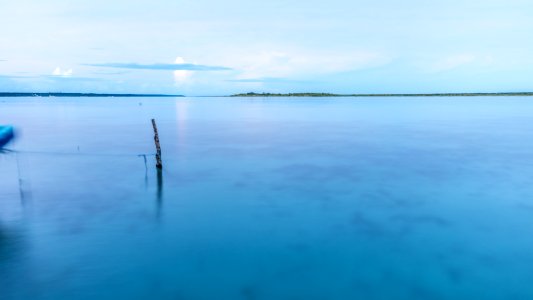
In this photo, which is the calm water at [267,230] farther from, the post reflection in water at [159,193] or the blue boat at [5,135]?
the blue boat at [5,135]

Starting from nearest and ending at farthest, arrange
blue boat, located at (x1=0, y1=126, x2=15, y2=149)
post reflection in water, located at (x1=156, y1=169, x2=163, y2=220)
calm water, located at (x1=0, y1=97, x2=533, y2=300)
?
calm water, located at (x1=0, y1=97, x2=533, y2=300) < post reflection in water, located at (x1=156, y1=169, x2=163, y2=220) < blue boat, located at (x1=0, y1=126, x2=15, y2=149)

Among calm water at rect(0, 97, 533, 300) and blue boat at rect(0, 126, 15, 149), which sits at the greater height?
blue boat at rect(0, 126, 15, 149)

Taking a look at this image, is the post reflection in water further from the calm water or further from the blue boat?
the blue boat

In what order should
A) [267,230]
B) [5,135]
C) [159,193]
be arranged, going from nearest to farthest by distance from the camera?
1. [267,230]
2. [159,193]
3. [5,135]

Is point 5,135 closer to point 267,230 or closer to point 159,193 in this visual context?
point 159,193

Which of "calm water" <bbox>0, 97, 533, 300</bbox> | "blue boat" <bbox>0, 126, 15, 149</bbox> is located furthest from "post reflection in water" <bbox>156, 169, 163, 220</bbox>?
"blue boat" <bbox>0, 126, 15, 149</bbox>

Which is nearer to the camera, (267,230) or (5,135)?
(267,230)

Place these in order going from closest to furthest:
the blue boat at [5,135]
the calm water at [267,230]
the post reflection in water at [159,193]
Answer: the calm water at [267,230], the post reflection in water at [159,193], the blue boat at [5,135]

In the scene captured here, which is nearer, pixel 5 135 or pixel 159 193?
pixel 159 193

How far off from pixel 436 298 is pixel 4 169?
76.6ft

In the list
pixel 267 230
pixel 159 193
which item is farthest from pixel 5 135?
pixel 267 230

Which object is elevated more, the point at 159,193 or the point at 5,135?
the point at 5,135

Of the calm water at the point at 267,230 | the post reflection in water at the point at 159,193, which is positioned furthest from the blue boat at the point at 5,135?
the post reflection in water at the point at 159,193

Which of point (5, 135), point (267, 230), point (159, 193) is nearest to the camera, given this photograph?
point (267, 230)
